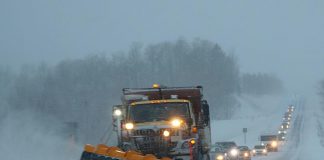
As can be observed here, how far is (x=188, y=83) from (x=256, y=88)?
298 ft

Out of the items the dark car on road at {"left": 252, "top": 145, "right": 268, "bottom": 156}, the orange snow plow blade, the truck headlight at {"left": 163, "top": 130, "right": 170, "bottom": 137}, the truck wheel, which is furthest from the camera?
Answer: the dark car on road at {"left": 252, "top": 145, "right": 268, "bottom": 156}

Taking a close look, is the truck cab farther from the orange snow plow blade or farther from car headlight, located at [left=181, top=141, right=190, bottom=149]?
the orange snow plow blade

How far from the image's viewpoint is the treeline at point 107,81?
85.7m

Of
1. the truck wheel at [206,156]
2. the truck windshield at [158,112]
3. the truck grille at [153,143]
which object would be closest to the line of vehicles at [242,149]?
the truck wheel at [206,156]

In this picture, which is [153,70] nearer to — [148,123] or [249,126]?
[249,126]

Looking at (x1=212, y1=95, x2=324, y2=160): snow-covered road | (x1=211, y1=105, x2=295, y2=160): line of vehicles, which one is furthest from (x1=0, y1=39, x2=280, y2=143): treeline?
(x1=211, y1=105, x2=295, y2=160): line of vehicles

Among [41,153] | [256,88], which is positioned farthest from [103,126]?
[256,88]

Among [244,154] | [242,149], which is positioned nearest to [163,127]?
[244,154]

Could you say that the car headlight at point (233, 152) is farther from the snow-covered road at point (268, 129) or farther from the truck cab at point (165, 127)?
the snow-covered road at point (268, 129)

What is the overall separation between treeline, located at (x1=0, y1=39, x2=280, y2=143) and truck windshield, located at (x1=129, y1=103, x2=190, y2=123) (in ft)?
202

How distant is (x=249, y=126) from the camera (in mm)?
103875

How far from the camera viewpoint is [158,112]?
18031mm

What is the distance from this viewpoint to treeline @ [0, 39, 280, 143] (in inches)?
3374

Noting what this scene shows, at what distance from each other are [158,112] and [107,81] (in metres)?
80.1
